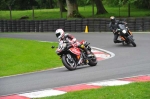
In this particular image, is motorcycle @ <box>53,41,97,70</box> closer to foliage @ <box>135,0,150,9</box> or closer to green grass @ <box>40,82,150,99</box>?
green grass @ <box>40,82,150,99</box>

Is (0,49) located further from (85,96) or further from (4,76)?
(85,96)

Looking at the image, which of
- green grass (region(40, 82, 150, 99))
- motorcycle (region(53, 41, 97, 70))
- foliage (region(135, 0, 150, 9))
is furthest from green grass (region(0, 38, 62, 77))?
foliage (region(135, 0, 150, 9))

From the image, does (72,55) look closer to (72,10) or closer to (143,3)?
(72,10)

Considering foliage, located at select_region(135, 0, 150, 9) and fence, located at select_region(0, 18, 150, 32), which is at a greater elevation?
foliage, located at select_region(135, 0, 150, 9)

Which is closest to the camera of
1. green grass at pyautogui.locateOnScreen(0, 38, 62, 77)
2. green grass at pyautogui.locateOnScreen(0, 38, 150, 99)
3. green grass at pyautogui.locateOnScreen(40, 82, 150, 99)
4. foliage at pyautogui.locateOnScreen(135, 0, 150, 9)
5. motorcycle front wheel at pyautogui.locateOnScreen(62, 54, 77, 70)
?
green grass at pyautogui.locateOnScreen(40, 82, 150, 99)

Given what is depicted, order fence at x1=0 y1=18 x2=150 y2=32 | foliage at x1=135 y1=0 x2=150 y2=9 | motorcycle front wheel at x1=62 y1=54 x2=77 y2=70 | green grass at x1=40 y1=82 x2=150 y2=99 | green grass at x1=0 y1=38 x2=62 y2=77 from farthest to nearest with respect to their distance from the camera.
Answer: foliage at x1=135 y1=0 x2=150 y2=9 → fence at x1=0 y1=18 x2=150 y2=32 → green grass at x1=0 y1=38 x2=62 y2=77 → motorcycle front wheel at x1=62 y1=54 x2=77 y2=70 → green grass at x1=40 y1=82 x2=150 y2=99

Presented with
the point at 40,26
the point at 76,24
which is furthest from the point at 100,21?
the point at 40,26

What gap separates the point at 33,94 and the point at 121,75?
3.15 m

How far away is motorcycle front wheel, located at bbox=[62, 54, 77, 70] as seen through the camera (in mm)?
13633

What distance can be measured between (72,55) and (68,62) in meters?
0.36

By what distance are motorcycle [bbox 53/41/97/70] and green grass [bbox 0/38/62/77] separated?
1.98 m

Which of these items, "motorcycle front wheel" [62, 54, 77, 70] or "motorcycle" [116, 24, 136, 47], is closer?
"motorcycle front wheel" [62, 54, 77, 70]

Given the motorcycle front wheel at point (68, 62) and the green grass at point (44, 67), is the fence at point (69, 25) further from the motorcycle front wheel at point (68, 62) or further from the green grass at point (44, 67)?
the motorcycle front wheel at point (68, 62)

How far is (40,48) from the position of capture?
22.0m
